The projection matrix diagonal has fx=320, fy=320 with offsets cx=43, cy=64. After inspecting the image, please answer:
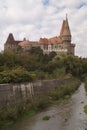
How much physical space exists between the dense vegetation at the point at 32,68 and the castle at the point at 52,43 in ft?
46.7

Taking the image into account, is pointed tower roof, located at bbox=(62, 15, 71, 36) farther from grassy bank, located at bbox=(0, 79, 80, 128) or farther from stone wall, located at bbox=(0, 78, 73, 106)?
grassy bank, located at bbox=(0, 79, 80, 128)

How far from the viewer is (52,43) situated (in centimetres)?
12738

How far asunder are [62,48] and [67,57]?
41995 millimetres

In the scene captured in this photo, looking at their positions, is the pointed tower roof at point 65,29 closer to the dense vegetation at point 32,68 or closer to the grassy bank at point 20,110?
the dense vegetation at point 32,68

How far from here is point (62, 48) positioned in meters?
120

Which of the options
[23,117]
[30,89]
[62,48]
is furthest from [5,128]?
[62,48]

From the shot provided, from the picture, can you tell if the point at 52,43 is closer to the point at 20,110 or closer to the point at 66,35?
the point at 66,35

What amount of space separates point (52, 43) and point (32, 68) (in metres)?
76.1

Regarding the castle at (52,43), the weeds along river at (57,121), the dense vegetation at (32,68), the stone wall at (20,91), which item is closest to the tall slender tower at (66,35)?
the castle at (52,43)

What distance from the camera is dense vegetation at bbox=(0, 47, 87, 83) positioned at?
24.6 meters

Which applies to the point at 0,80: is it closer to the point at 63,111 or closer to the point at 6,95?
the point at 6,95

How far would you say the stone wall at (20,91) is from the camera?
19.8m

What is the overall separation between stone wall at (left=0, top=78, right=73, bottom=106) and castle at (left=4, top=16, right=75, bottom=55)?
3480 inches

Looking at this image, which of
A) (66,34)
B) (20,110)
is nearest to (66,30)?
(66,34)
